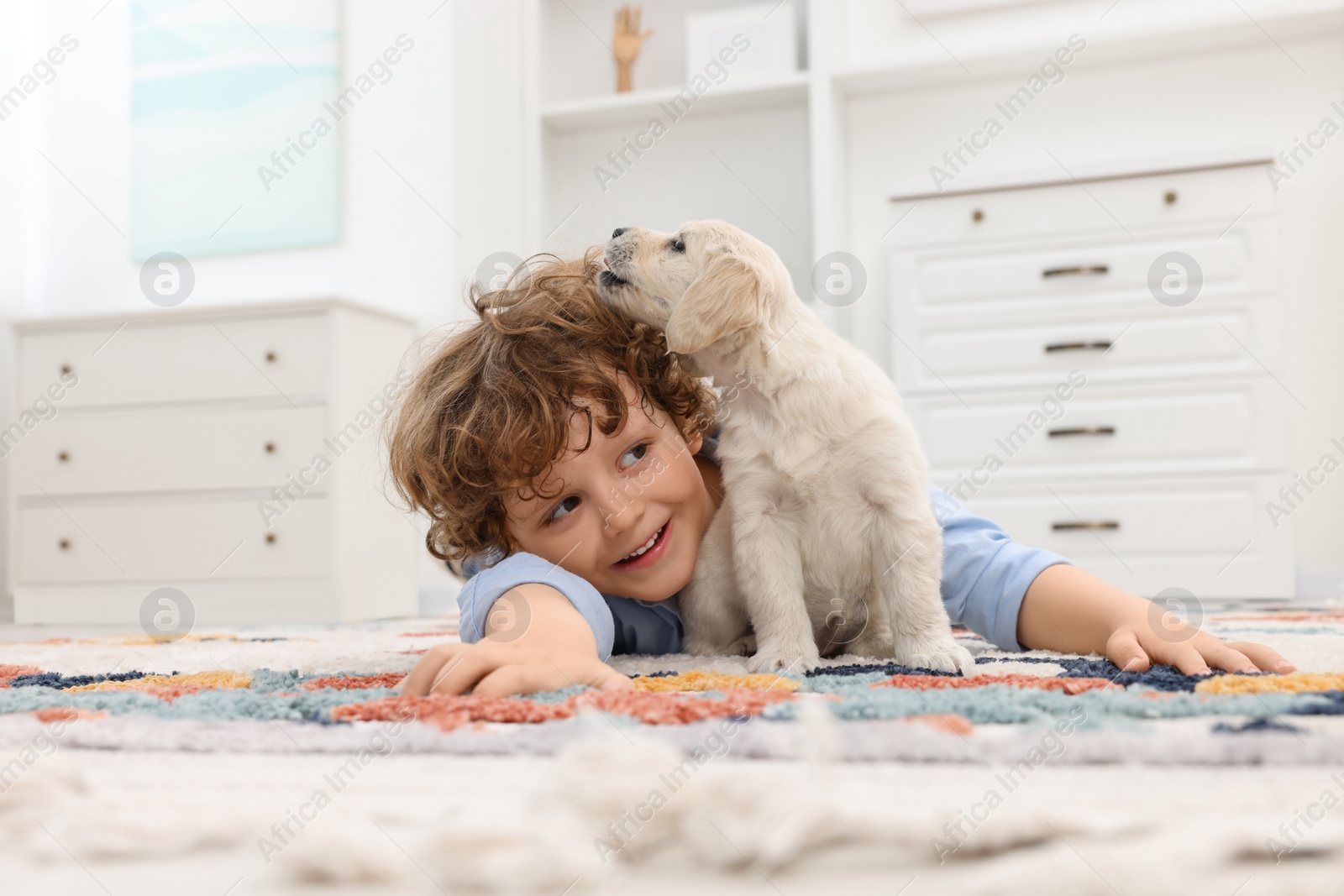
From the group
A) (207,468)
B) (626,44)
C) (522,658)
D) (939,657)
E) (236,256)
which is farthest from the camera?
(236,256)

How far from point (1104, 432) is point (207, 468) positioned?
231cm

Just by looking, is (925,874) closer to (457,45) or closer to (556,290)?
(556,290)

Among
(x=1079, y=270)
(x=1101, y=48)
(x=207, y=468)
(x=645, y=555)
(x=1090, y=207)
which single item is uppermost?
(x=1101, y=48)

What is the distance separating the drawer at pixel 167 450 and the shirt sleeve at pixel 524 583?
1.75 metres

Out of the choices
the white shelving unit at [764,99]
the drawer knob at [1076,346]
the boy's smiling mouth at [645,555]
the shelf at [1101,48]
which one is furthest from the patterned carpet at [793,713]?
the shelf at [1101,48]

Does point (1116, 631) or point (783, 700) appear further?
point (1116, 631)

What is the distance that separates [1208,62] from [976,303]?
1086 millimetres

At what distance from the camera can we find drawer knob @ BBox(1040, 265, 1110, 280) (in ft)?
8.41

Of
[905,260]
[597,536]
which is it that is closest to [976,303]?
[905,260]

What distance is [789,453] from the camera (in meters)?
1.02

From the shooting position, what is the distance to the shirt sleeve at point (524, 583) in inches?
38.9

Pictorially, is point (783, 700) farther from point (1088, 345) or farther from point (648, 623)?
point (1088, 345)

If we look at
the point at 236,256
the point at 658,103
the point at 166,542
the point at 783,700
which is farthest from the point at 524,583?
the point at 236,256

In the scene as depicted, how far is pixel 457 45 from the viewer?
3287 mm
